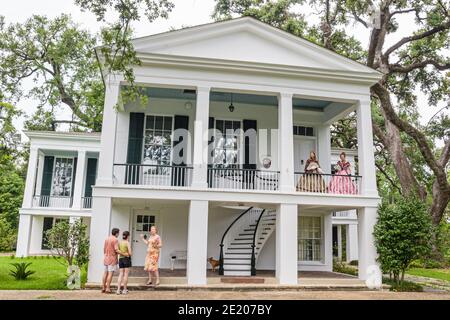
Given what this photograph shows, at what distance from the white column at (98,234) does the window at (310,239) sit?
23.5 ft

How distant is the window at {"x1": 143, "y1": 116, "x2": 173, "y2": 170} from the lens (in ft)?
42.5

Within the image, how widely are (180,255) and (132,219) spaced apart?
2063mm

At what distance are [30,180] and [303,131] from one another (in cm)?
1285

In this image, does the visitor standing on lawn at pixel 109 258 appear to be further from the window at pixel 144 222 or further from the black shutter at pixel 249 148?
the black shutter at pixel 249 148

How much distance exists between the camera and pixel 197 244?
1024 centimetres

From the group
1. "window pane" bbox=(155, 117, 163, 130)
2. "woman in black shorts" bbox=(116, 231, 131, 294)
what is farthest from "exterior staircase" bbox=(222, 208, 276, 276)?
"window pane" bbox=(155, 117, 163, 130)

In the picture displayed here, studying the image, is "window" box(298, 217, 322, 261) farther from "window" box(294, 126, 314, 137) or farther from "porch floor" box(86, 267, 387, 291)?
"window" box(294, 126, 314, 137)

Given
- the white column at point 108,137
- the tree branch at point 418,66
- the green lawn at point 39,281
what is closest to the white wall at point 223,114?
the white column at point 108,137

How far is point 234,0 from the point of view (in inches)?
834

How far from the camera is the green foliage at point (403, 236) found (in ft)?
34.4

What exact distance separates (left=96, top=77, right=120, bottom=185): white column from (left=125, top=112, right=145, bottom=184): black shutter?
Answer: 6.45 feet
